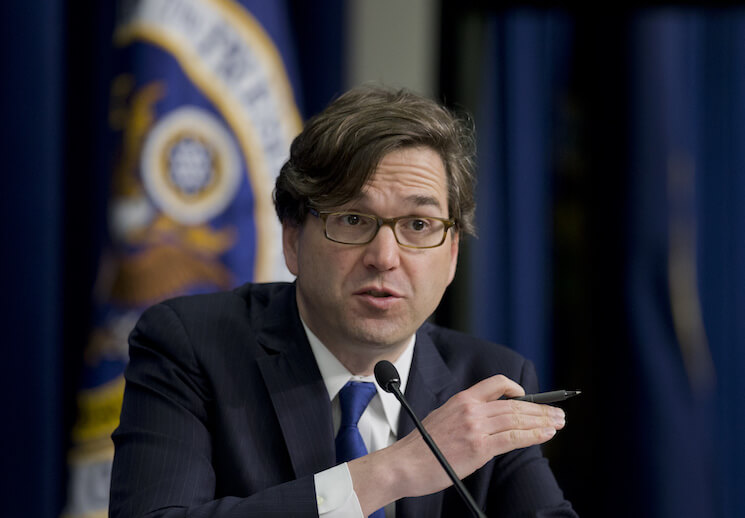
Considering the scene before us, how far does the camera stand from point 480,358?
1.81 m

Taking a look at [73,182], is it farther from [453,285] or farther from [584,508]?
[584,508]

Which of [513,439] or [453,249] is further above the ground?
[453,249]

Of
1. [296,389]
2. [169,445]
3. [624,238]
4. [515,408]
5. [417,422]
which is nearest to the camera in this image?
[417,422]

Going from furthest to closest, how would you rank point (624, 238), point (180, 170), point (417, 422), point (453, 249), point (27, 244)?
point (624, 238) → point (180, 170) → point (27, 244) → point (453, 249) → point (417, 422)

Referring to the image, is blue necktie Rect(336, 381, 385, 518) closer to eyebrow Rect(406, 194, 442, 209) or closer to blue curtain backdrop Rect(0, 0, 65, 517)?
eyebrow Rect(406, 194, 442, 209)

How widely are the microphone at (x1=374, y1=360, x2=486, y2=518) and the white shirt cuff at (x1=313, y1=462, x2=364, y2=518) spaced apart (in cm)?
16

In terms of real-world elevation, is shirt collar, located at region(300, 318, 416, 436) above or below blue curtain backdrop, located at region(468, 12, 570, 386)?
below

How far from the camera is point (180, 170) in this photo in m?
2.54

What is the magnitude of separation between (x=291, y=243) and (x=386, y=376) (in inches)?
17.6

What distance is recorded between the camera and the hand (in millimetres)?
1339

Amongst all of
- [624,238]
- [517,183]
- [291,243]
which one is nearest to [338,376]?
[291,243]

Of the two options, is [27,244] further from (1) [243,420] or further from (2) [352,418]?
(2) [352,418]

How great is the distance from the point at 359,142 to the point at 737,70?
2305mm

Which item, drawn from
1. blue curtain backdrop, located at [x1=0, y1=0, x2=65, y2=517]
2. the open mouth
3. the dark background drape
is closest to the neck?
the open mouth
